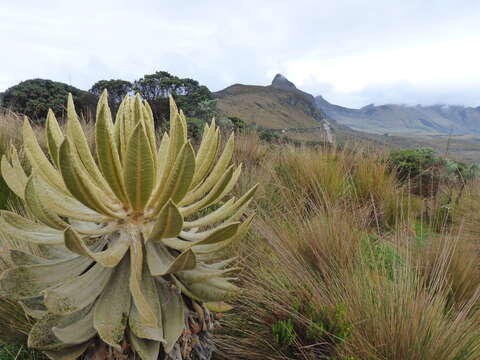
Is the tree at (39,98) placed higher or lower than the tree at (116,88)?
lower

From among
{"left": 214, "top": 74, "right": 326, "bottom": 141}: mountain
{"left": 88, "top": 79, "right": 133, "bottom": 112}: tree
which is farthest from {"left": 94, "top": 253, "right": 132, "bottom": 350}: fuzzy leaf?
{"left": 214, "top": 74, "right": 326, "bottom": 141}: mountain

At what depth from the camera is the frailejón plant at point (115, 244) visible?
767 mm

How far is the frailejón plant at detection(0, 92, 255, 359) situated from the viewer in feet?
2.52

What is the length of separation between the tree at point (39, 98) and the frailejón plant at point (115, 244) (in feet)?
34.3

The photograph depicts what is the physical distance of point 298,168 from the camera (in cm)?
389

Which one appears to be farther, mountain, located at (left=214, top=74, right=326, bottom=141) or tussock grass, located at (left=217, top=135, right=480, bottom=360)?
mountain, located at (left=214, top=74, right=326, bottom=141)

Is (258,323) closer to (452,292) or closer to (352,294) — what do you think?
(352,294)

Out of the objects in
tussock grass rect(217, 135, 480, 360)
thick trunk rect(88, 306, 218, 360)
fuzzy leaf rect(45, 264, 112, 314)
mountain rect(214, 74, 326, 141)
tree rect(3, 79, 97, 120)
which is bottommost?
tussock grass rect(217, 135, 480, 360)

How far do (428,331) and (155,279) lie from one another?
1032 millimetres

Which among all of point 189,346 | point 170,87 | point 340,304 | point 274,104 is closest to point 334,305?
point 340,304

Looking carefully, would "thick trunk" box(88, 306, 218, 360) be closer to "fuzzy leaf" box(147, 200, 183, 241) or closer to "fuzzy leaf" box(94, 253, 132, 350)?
"fuzzy leaf" box(94, 253, 132, 350)

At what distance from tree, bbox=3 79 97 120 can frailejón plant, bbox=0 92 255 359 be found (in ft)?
34.3

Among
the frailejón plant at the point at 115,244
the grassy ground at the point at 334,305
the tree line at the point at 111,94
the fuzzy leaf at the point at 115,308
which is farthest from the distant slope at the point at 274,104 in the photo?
the fuzzy leaf at the point at 115,308

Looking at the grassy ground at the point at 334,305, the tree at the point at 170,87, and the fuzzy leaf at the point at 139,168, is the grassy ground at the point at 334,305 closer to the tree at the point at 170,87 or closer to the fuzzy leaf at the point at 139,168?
the fuzzy leaf at the point at 139,168
